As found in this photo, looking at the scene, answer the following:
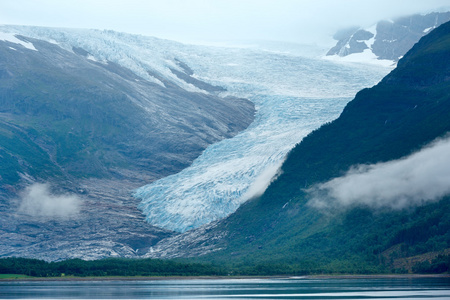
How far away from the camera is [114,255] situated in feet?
488

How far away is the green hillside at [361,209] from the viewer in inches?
4363

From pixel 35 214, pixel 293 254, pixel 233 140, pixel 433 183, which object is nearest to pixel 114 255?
pixel 35 214

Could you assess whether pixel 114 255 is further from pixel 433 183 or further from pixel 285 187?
pixel 433 183

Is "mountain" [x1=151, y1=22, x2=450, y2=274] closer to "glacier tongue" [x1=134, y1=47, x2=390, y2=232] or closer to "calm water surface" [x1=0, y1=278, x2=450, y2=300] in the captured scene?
"glacier tongue" [x1=134, y1=47, x2=390, y2=232]

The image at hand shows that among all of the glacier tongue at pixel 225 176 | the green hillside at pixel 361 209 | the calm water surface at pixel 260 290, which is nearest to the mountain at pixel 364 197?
the green hillside at pixel 361 209

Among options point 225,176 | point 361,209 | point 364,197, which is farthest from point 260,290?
point 225,176

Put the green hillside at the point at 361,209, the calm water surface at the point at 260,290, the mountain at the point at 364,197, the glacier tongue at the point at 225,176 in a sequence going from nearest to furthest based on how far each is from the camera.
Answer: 1. the calm water surface at the point at 260,290
2. the green hillside at the point at 361,209
3. the mountain at the point at 364,197
4. the glacier tongue at the point at 225,176

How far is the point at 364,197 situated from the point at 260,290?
43780mm

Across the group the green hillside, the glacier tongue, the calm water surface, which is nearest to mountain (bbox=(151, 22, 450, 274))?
the green hillside

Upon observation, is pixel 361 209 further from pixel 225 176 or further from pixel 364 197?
pixel 225 176

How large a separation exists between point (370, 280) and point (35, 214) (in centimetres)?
9037

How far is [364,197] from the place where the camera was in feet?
422

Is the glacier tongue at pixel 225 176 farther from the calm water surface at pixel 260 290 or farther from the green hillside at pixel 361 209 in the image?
the calm water surface at pixel 260 290

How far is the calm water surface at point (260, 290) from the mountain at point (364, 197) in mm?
9506
